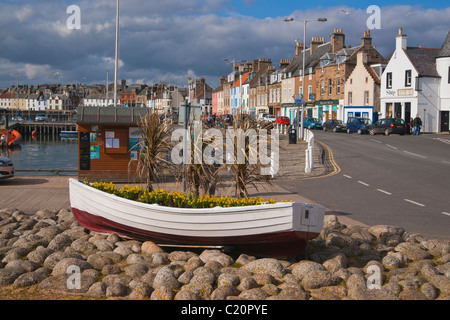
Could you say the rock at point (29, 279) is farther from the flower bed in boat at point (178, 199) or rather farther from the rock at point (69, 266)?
the flower bed in boat at point (178, 199)

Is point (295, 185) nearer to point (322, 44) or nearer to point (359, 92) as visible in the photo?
point (359, 92)

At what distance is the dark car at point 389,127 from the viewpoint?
45062 mm

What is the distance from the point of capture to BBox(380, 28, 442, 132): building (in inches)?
1879

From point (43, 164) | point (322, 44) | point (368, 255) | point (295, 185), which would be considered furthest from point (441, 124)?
point (368, 255)

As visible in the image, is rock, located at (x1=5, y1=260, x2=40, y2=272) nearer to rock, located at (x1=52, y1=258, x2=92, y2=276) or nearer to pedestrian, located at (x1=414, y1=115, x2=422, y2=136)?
rock, located at (x1=52, y1=258, x2=92, y2=276)

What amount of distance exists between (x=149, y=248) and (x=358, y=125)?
43.1m

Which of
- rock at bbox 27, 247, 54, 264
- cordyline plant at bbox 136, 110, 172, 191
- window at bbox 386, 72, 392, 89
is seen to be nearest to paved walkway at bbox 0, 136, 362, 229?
cordyline plant at bbox 136, 110, 172, 191

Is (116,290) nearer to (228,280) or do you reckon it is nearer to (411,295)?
(228,280)

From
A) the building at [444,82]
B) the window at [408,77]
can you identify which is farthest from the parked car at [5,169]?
the building at [444,82]

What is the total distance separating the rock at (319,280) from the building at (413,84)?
43.9 metres

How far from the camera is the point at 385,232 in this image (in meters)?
11.2

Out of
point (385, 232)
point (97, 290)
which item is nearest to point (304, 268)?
point (385, 232)

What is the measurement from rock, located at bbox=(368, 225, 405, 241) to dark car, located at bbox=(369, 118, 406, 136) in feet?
119
